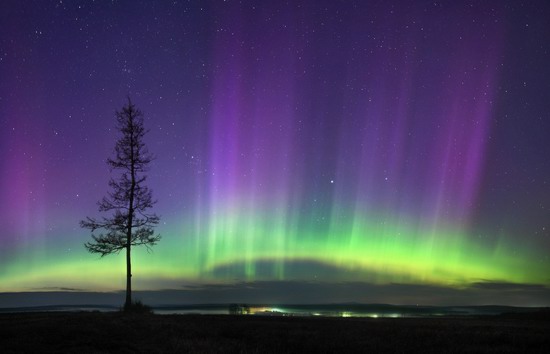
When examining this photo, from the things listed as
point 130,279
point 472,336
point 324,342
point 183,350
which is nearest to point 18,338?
point 183,350

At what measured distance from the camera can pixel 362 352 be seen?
1728cm

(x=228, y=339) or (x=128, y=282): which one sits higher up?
(x=128, y=282)

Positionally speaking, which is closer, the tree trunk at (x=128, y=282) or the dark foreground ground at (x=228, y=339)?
the dark foreground ground at (x=228, y=339)

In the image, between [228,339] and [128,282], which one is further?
[128,282]

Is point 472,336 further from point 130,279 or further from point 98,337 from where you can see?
point 130,279

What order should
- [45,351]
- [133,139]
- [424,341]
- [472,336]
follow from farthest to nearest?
[133,139], [472,336], [424,341], [45,351]

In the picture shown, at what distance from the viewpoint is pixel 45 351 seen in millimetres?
15406

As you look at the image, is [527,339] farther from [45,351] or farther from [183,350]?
[45,351]

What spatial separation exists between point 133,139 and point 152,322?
16.1 metres

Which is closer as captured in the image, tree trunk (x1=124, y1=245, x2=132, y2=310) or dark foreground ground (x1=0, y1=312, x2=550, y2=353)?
dark foreground ground (x1=0, y1=312, x2=550, y2=353)

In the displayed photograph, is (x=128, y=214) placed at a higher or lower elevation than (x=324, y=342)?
higher

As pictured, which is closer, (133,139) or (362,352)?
(362,352)

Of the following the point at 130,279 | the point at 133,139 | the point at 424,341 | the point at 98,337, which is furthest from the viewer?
the point at 133,139

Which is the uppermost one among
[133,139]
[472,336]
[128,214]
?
[133,139]
